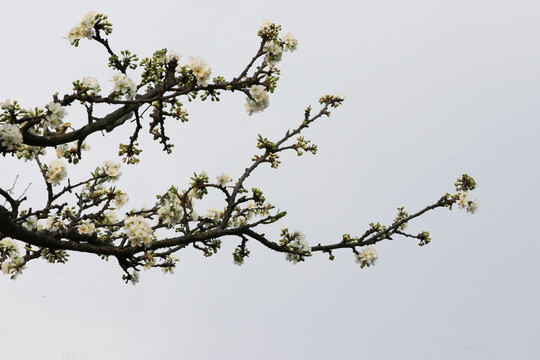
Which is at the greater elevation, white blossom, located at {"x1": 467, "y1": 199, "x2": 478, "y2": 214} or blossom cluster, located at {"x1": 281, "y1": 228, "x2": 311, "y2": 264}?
white blossom, located at {"x1": 467, "y1": 199, "x2": 478, "y2": 214}

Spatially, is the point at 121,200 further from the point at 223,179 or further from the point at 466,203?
the point at 466,203

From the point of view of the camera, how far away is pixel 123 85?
721cm

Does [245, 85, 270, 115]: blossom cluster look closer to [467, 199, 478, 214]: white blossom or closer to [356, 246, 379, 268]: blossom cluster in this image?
[356, 246, 379, 268]: blossom cluster

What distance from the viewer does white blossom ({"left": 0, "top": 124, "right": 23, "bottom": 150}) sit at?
652 cm

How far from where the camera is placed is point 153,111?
28.7 feet

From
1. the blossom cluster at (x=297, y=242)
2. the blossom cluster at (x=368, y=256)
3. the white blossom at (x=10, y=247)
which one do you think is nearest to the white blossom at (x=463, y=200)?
the blossom cluster at (x=368, y=256)

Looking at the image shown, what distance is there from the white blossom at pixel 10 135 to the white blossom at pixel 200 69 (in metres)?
2.12

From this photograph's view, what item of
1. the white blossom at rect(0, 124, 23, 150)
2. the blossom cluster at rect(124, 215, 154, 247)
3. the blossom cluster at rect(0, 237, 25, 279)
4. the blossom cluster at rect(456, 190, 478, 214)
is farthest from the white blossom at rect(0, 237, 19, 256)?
the blossom cluster at rect(456, 190, 478, 214)

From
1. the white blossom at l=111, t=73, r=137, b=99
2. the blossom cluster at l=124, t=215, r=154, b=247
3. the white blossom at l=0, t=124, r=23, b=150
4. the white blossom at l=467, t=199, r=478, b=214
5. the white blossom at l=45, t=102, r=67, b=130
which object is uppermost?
the white blossom at l=111, t=73, r=137, b=99

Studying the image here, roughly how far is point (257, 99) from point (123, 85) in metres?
1.89

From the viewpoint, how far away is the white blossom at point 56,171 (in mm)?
8180

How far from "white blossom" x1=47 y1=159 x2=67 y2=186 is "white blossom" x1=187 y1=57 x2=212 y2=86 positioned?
2452 millimetres

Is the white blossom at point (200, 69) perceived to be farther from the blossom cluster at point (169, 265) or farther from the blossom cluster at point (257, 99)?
the blossom cluster at point (169, 265)

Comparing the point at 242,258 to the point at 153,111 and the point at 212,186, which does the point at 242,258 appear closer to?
the point at 212,186
